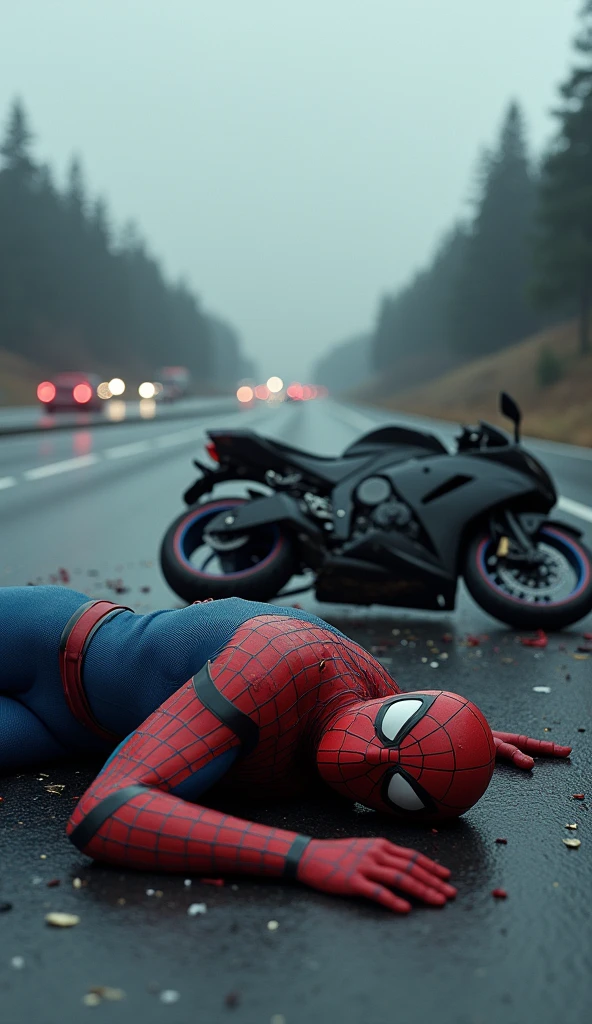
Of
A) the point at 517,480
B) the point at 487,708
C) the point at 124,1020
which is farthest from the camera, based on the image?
the point at 517,480

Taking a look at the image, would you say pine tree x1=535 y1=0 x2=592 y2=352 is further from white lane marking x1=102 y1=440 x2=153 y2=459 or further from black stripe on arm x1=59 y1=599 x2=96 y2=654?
black stripe on arm x1=59 y1=599 x2=96 y2=654

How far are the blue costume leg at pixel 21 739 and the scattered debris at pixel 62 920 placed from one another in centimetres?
98

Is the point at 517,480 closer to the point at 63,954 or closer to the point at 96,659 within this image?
the point at 96,659

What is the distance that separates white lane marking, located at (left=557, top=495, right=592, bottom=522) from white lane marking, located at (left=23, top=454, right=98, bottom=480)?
8.32 meters

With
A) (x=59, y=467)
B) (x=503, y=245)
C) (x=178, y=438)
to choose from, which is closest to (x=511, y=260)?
(x=503, y=245)

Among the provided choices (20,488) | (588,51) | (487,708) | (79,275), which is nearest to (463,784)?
(487,708)

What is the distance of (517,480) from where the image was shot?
6.51 m

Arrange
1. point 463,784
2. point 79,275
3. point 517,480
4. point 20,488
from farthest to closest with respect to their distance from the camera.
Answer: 1. point 79,275
2. point 20,488
3. point 517,480
4. point 463,784

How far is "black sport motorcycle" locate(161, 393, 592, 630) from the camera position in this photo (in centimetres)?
646

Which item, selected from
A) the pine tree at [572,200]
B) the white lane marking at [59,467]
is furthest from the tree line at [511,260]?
the white lane marking at [59,467]

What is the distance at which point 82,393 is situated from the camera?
47.3 meters

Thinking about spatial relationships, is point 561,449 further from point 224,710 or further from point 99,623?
point 224,710

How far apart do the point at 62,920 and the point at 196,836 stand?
367 mm

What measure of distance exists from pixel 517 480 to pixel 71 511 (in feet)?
26.1
